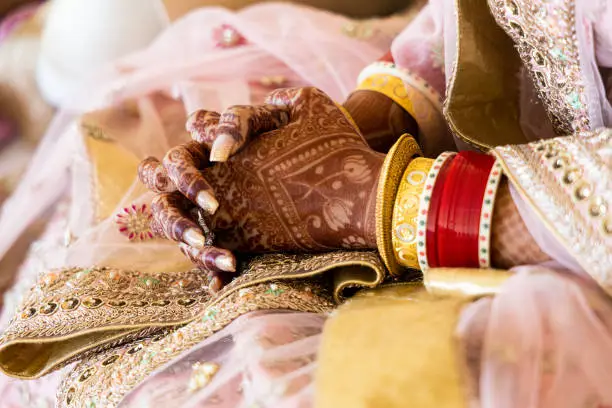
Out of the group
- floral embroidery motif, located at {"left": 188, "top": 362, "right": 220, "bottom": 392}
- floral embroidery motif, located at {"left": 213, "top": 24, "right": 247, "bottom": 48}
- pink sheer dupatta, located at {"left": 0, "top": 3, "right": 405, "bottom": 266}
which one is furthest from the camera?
floral embroidery motif, located at {"left": 213, "top": 24, "right": 247, "bottom": 48}

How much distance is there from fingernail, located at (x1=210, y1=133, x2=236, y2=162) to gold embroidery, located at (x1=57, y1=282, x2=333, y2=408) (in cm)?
13

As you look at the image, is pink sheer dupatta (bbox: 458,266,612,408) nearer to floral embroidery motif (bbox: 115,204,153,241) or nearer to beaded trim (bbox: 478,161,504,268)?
beaded trim (bbox: 478,161,504,268)

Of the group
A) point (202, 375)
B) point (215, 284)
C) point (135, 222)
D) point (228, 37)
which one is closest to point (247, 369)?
point (202, 375)

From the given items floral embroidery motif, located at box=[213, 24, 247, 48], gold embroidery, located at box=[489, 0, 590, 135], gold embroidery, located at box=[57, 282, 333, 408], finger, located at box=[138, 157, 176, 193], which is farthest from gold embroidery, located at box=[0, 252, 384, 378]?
floral embroidery motif, located at box=[213, 24, 247, 48]

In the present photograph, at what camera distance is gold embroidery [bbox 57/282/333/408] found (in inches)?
23.7

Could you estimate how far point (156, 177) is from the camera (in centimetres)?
67

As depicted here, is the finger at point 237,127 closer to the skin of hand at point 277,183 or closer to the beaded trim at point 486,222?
the skin of hand at point 277,183

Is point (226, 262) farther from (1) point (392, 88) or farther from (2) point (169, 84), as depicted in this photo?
(2) point (169, 84)

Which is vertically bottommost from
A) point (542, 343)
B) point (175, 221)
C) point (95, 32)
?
point (542, 343)

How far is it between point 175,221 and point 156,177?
2.8 inches

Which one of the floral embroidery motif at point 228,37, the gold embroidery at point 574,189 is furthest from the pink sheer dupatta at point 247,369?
the floral embroidery motif at point 228,37

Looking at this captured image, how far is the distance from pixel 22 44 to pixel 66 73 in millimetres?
303

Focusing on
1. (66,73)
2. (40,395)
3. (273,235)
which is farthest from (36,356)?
(66,73)

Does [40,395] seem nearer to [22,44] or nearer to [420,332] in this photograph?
[420,332]
